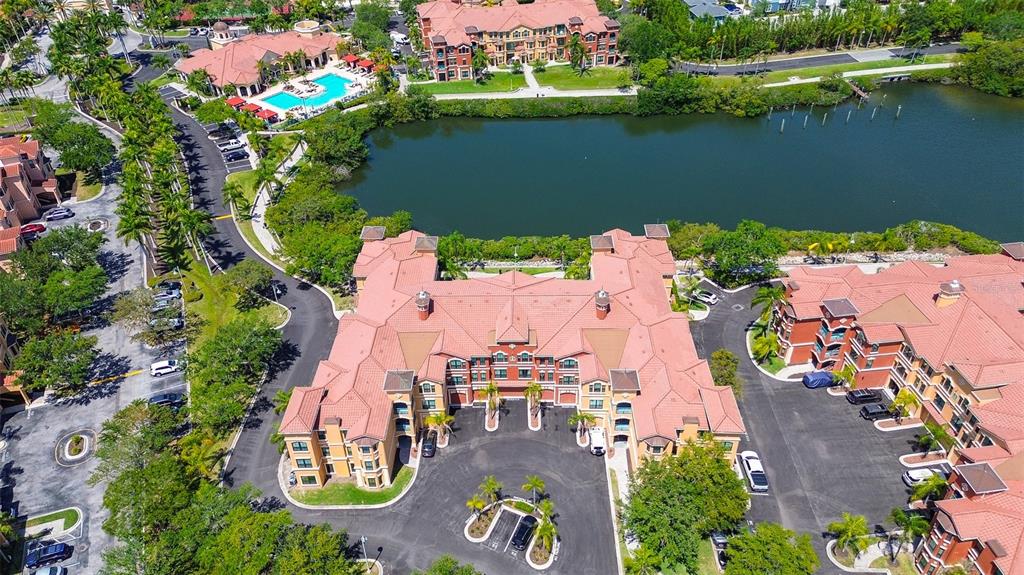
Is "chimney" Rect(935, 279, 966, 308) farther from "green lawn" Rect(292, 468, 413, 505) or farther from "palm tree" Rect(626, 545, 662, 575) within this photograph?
"green lawn" Rect(292, 468, 413, 505)

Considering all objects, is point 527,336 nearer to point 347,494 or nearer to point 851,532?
point 347,494

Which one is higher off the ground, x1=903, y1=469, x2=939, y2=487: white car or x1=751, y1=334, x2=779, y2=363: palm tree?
x1=751, y1=334, x2=779, y2=363: palm tree

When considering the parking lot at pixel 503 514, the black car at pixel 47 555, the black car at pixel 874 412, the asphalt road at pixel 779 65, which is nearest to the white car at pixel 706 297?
the black car at pixel 874 412

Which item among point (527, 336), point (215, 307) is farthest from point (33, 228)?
point (527, 336)

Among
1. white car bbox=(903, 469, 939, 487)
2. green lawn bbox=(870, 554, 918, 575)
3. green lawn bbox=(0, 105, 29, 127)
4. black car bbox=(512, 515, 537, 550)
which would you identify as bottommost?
green lawn bbox=(870, 554, 918, 575)

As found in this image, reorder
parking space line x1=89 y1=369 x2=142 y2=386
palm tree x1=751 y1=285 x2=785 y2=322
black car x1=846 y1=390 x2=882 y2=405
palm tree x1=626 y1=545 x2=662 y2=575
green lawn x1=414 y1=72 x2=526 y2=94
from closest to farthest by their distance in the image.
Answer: palm tree x1=626 y1=545 x2=662 y2=575 < black car x1=846 y1=390 x2=882 y2=405 < palm tree x1=751 y1=285 x2=785 y2=322 < parking space line x1=89 y1=369 x2=142 y2=386 < green lawn x1=414 y1=72 x2=526 y2=94

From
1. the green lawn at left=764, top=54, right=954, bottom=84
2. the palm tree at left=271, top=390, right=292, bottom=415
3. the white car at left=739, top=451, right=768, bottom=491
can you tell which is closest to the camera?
the white car at left=739, top=451, right=768, bottom=491

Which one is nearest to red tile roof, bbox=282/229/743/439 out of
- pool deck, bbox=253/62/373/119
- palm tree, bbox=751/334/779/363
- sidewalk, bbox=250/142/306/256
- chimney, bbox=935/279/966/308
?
palm tree, bbox=751/334/779/363
